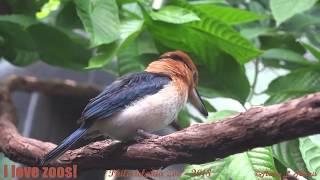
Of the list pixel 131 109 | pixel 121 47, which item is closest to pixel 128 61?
pixel 121 47

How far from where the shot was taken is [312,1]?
1.06 m

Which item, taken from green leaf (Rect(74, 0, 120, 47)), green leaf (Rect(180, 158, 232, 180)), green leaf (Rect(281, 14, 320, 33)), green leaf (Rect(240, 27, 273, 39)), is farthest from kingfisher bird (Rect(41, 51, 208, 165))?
green leaf (Rect(281, 14, 320, 33))

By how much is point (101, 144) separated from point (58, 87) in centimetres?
78

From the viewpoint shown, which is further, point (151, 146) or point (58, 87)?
point (58, 87)

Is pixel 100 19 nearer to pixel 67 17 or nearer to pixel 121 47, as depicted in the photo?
pixel 121 47

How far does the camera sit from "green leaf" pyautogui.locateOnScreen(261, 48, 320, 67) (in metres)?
1.21

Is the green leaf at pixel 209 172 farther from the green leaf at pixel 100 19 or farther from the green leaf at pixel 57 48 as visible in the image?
the green leaf at pixel 57 48

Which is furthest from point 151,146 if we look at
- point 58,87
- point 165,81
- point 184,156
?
point 58,87

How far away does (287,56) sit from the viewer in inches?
47.6

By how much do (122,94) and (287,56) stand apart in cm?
52

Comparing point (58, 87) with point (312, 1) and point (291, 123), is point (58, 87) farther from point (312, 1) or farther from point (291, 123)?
point (291, 123)

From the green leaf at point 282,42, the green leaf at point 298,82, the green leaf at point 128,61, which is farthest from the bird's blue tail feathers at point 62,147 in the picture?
the green leaf at point 282,42

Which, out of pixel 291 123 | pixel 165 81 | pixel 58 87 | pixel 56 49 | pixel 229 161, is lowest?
pixel 58 87

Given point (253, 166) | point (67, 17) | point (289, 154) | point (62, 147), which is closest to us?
point (62, 147)
